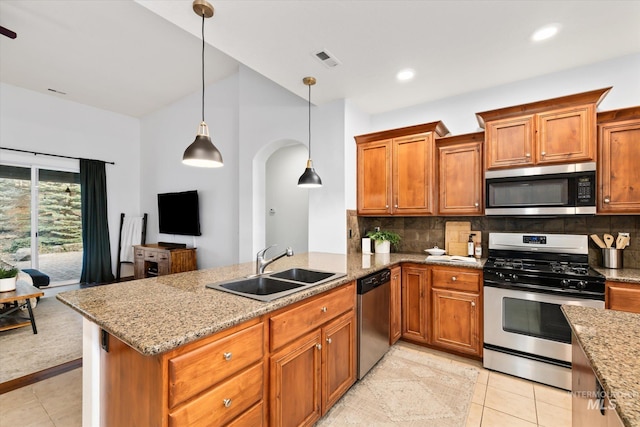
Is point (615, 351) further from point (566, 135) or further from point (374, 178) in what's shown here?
point (374, 178)

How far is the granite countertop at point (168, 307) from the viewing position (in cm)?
109

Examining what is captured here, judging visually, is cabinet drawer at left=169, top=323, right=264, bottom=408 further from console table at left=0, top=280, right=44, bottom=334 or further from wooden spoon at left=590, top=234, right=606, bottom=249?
console table at left=0, top=280, right=44, bottom=334

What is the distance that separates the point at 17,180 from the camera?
16.2 ft

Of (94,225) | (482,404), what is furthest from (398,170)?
(94,225)

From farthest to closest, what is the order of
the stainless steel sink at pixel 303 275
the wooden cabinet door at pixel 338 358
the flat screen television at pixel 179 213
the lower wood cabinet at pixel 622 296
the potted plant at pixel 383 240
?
the flat screen television at pixel 179 213 → the potted plant at pixel 383 240 → the stainless steel sink at pixel 303 275 → the lower wood cabinet at pixel 622 296 → the wooden cabinet door at pixel 338 358

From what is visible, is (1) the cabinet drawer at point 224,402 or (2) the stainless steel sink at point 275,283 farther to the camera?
(2) the stainless steel sink at point 275,283

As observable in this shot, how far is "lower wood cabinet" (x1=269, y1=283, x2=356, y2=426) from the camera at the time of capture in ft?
5.05

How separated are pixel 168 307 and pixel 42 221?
5730 mm

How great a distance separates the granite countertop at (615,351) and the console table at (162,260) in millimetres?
4983

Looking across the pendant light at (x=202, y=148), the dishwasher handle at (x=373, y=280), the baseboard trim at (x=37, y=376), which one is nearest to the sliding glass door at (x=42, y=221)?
the baseboard trim at (x=37, y=376)

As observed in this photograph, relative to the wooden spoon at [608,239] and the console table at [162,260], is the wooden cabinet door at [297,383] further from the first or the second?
the console table at [162,260]

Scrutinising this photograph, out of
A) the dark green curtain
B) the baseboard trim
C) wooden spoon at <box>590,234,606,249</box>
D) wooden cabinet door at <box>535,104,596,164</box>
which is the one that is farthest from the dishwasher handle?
the dark green curtain

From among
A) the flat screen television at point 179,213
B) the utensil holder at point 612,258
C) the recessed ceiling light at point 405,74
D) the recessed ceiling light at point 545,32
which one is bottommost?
the utensil holder at point 612,258

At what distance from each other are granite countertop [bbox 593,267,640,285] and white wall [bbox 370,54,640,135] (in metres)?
1.47
